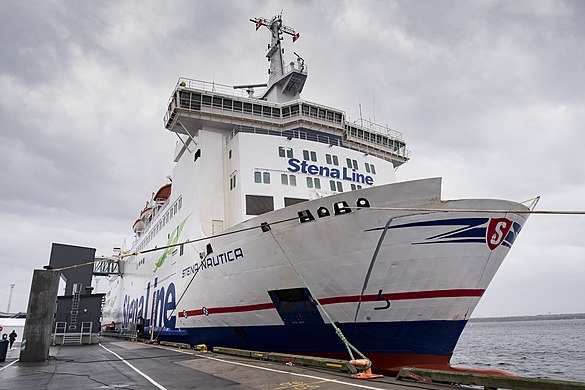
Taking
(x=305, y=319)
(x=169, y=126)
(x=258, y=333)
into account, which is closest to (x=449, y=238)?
(x=305, y=319)

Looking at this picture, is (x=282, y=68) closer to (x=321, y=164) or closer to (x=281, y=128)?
(x=281, y=128)

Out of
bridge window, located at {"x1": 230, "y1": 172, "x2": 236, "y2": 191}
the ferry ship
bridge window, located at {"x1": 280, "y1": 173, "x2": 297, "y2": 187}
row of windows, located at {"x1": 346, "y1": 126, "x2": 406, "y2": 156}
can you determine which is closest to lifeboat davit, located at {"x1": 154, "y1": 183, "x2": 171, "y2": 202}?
the ferry ship

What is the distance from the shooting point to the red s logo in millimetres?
9188

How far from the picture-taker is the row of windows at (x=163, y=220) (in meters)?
19.0

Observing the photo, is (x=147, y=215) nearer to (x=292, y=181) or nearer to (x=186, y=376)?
(x=292, y=181)

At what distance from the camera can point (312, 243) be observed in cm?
1002

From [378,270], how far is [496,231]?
114 inches

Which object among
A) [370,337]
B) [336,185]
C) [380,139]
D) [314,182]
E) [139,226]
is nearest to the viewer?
[370,337]

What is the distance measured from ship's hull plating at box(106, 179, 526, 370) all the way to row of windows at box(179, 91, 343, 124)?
23.5 ft

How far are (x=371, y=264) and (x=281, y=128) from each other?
30.2 feet

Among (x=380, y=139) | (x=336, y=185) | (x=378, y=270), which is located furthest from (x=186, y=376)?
(x=380, y=139)

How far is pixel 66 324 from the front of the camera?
82.6 ft

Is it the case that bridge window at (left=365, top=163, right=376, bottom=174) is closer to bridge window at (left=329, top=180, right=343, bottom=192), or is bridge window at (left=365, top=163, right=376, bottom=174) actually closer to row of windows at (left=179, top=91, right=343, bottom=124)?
bridge window at (left=329, top=180, right=343, bottom=192)

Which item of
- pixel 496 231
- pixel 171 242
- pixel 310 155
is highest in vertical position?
pixel 310 155
